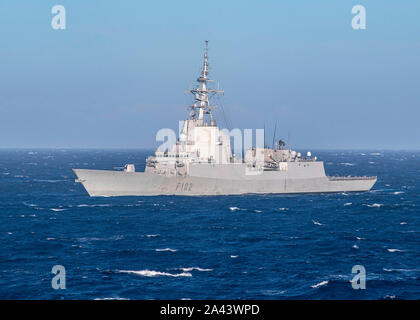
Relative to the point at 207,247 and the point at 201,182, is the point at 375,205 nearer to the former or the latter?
the point at 201,182

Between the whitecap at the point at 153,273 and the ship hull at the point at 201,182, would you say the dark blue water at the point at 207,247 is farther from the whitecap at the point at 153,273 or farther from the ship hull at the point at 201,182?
the ship hull at the point at 201,182

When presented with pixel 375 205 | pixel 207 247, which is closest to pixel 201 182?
pixel 375 205

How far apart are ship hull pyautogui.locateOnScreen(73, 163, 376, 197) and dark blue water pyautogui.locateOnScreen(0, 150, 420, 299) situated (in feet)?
3.89

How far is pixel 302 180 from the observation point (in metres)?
50.0

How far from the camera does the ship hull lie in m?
43.1

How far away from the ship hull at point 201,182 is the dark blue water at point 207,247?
1187 millimetres

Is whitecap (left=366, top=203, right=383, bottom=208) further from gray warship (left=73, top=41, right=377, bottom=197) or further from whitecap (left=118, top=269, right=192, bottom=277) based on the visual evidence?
whitecap (left=118, top=269, right=192, bottom=277)

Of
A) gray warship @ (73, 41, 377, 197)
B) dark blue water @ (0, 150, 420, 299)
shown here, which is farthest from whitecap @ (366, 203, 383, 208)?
gray warship @ (73, 41, 377, 197)

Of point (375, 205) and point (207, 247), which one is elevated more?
point (375, 205)

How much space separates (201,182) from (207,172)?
1.10 meters

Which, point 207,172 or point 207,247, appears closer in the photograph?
point 207,247

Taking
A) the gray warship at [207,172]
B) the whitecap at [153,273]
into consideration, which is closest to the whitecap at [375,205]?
the gray warship at [207,172]

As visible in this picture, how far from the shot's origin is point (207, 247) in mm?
26344
